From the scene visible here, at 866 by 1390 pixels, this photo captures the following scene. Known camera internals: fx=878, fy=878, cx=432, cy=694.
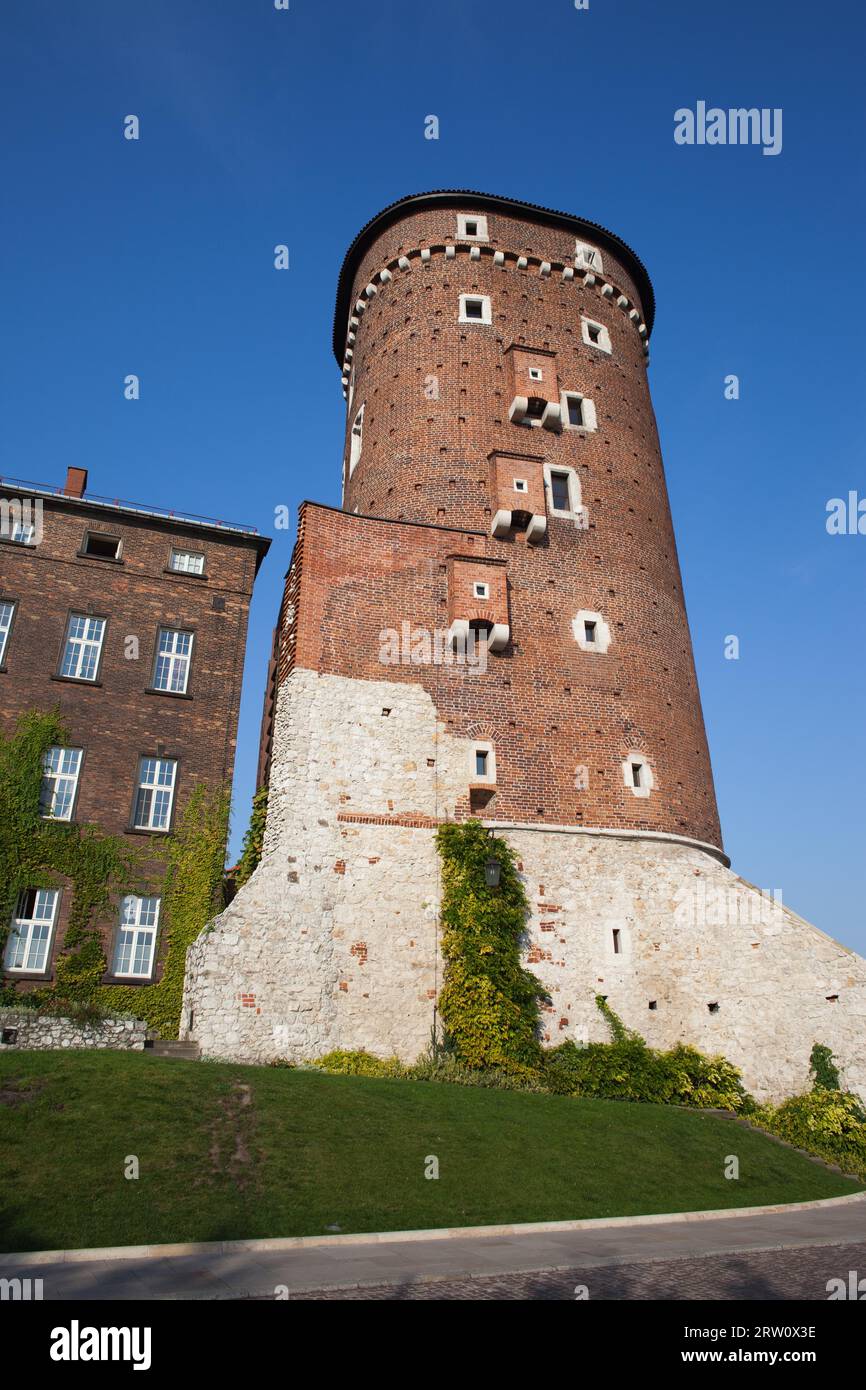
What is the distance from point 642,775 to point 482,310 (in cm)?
1723

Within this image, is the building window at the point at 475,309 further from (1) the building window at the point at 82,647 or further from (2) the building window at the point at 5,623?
(2) the building window at the point at 5,623

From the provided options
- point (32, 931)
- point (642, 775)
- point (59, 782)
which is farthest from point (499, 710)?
point (32, 931)

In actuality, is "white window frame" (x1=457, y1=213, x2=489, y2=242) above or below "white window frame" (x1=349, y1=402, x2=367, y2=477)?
above

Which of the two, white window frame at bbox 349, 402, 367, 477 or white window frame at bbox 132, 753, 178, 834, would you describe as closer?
white window frame at bbox 132, 753, 178, 834

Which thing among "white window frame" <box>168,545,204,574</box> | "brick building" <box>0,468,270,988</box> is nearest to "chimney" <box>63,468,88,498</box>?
"brick building" <box>0,468,270,988</box>

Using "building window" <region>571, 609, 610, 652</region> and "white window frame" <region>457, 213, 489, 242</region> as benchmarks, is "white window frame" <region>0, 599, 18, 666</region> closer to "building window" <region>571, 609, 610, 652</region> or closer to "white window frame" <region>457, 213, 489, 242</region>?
"building window" <region>571, 609, 610, 652</region>

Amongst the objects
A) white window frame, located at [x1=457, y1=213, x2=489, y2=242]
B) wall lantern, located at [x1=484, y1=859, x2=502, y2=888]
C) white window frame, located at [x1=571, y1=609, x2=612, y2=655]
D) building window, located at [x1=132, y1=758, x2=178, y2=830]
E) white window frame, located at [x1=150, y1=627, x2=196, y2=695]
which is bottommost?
wall lantern, located at [x1=484, y1=859, x2=502, y2=888]

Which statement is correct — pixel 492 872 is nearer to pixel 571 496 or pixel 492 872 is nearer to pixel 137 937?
pixel 137 937

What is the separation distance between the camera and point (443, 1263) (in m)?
8.88

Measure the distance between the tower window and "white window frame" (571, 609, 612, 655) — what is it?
386cm

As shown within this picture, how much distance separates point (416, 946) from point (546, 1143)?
6.94 metres

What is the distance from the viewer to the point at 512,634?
25.6 metres

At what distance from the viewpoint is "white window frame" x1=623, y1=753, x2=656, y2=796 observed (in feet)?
80.6
